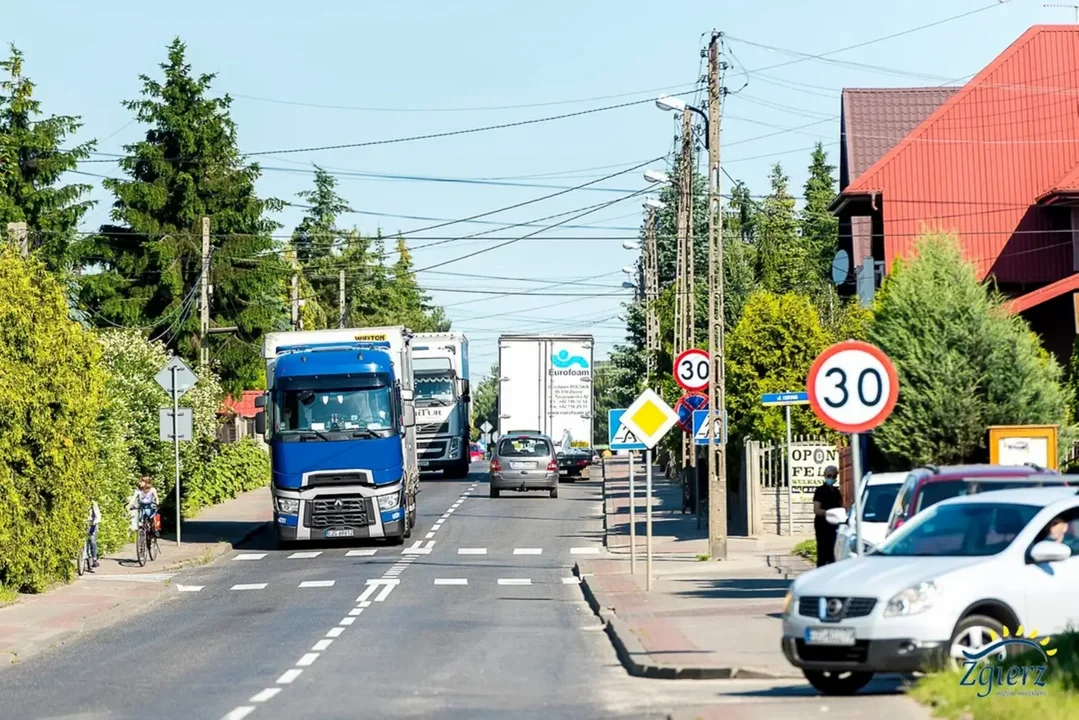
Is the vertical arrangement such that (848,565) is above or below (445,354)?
below

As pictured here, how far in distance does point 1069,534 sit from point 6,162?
4747 cm

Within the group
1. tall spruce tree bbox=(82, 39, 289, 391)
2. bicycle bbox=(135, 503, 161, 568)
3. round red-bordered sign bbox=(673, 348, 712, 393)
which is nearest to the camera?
bicycle bbox=(135, 503, 161, 568)

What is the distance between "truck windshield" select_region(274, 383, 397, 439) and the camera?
3284 cm

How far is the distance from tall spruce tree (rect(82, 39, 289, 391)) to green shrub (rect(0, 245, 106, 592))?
38.1m

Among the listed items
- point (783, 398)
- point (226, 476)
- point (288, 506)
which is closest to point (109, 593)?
point (288, 506)

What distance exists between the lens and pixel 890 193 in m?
49.2

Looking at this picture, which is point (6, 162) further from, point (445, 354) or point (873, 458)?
point (873, 458)

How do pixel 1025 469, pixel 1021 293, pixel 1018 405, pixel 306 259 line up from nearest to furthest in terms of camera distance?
pixel 1025 469 → pixel 1018 405 → pixel 1021 293 → pixel 306 259

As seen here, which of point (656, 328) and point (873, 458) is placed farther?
point (656, 328)

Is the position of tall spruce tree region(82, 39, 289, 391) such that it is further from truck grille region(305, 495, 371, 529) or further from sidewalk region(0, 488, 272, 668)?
truck grille region(305, 495, 371, 529)

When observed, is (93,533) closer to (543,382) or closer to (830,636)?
(830,636)

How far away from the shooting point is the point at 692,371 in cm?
3112

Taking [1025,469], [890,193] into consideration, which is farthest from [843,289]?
[1025,469]

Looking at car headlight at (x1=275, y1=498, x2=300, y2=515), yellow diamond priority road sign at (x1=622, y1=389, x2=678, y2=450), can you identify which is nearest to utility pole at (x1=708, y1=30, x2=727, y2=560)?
yellow diamond priority road sign at (x1=622, y1=389, x2=678, y2=450)
